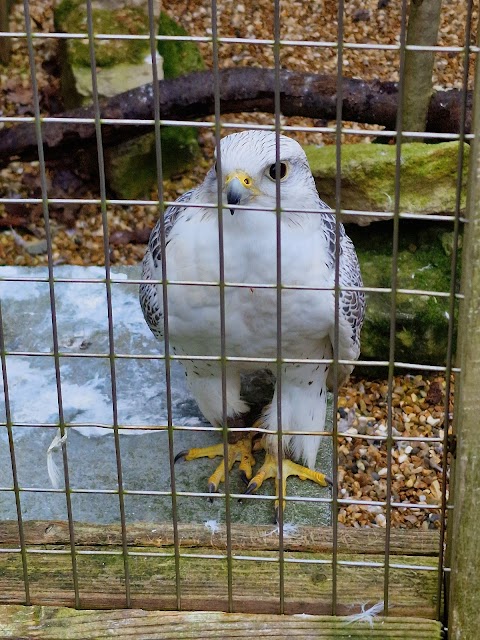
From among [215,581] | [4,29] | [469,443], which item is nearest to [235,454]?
[215,581]

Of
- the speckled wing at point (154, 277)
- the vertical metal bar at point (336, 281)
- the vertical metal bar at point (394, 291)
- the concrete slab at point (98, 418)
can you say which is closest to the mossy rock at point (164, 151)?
the concrete slab at point (98, 418)

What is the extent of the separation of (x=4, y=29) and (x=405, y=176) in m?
3.61

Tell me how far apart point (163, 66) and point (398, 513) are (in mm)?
3799

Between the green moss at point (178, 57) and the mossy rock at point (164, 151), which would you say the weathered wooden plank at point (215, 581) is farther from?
the green moss at point (178, 57)

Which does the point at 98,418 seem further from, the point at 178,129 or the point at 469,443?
the point at 178,129

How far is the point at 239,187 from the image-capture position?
2.75 meters

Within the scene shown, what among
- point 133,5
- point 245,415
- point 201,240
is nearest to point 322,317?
point 201,240

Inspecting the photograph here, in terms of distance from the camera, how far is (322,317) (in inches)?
119

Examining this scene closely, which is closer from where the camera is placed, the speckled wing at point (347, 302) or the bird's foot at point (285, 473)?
the speckled wing at point (347, 302)

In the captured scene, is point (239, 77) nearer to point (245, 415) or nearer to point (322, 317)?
point (245, 415)

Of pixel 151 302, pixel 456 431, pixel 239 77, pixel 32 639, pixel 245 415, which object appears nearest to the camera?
pixel 456 431

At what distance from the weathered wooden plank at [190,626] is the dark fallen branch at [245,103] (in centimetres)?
331

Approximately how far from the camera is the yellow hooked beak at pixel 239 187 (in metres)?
2.74

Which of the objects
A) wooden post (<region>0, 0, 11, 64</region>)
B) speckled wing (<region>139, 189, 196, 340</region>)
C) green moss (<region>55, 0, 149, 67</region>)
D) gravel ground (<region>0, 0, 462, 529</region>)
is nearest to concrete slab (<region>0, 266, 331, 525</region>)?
speckled wing (<region>139, 189, 196, 340</region>)
